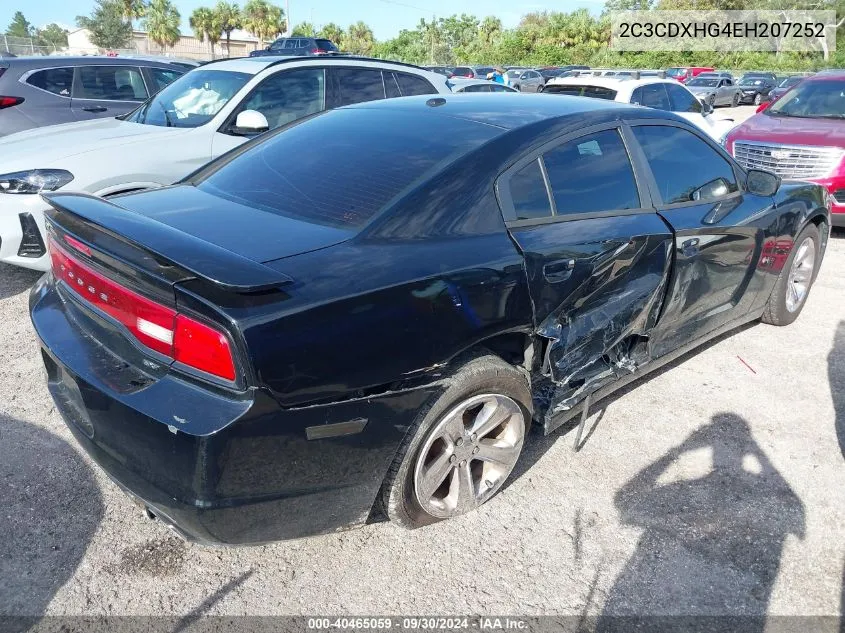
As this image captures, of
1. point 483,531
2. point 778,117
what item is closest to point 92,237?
point 483,531

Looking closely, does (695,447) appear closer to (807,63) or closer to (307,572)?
(307,572)

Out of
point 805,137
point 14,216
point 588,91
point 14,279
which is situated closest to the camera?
point 14,216

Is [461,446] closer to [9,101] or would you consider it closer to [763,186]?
[763,186]

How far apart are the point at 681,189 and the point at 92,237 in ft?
9.30

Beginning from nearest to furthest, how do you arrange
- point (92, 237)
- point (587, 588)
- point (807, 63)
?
point (92, 237)
point (587, 588)
point (807, 63)

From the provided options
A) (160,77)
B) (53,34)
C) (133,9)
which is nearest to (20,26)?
(53,34)

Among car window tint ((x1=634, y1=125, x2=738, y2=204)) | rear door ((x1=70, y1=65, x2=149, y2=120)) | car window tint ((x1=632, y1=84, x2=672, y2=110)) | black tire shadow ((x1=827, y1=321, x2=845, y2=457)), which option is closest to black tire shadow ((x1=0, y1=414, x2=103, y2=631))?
car window tint ((x1=634, y1=125, x2=738, y2=204))

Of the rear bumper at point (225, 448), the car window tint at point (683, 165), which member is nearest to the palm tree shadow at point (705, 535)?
the rear bumper at point (225, 448)

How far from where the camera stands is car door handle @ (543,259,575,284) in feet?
9.11

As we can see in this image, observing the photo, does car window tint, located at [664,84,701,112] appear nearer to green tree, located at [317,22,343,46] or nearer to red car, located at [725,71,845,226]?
red car, located at [725,71,845,226]

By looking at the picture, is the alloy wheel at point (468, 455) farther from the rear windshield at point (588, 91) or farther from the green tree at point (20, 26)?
the green tree at point (20, 26)

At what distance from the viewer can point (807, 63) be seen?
4894cm

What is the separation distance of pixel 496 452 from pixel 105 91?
7.27 metres

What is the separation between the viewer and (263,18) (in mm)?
78875
